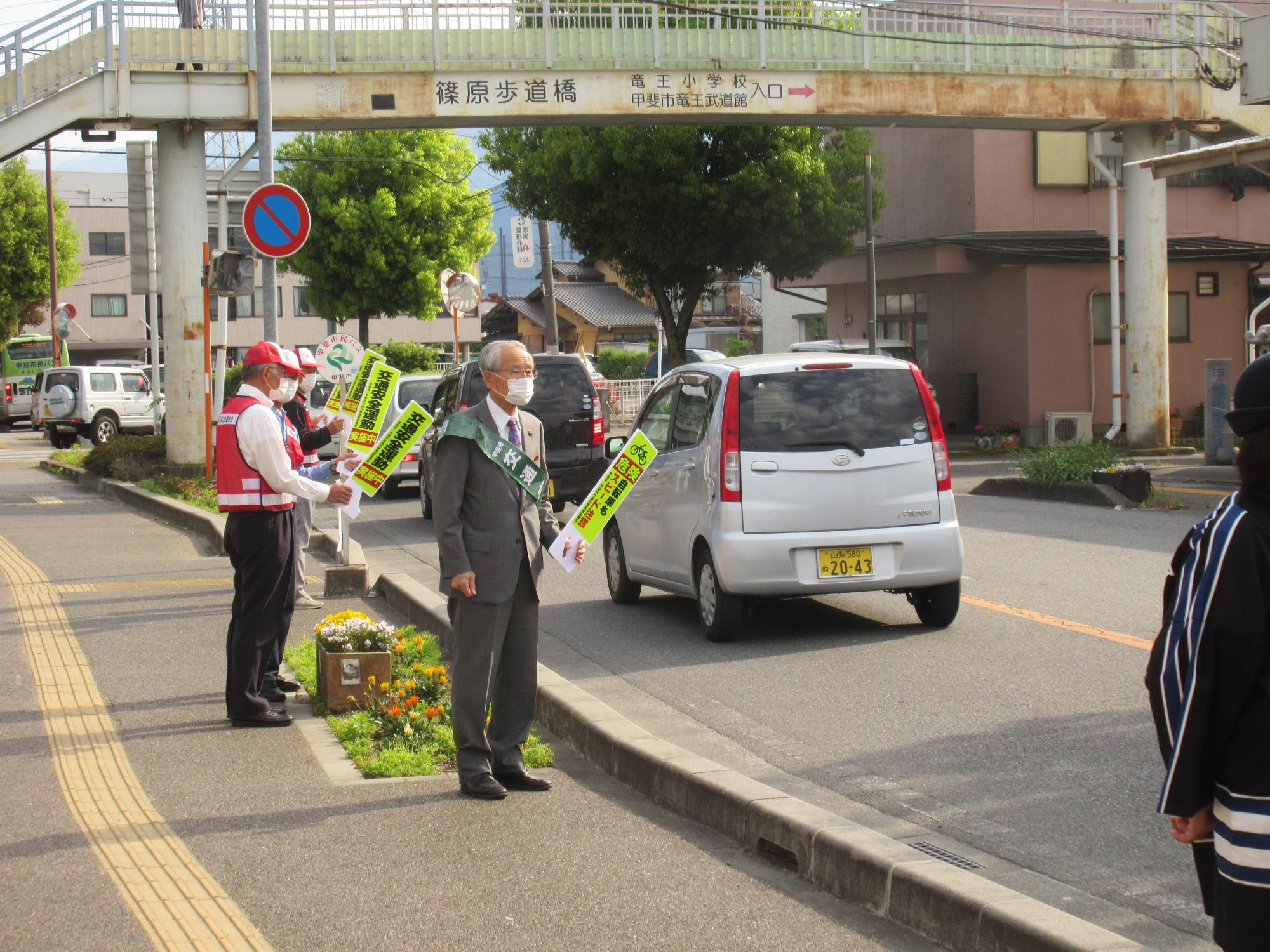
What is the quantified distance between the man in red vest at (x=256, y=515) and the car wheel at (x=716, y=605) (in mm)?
2703

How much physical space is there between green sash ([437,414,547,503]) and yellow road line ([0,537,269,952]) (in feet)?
6.04

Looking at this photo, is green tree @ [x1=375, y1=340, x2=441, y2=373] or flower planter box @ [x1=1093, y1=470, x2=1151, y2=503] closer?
flower planter box @ [x1=1093, y1=470, x2=1151, y2=503]

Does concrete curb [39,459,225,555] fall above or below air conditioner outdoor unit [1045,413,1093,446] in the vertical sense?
below

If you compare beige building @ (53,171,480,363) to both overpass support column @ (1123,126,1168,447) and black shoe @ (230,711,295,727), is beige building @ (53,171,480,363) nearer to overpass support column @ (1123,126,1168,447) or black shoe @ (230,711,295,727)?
overpass support column @ (1123,126,1168,447)

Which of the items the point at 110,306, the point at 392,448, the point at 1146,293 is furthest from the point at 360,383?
the point at 110,306

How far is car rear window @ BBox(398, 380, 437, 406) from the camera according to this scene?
20.9m

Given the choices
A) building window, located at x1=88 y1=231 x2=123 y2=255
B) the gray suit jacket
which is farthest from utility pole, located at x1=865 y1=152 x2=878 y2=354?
building window, located at x1=88 y1=231 x2=123 y2=255

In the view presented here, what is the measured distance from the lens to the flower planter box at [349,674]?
23.0 feet

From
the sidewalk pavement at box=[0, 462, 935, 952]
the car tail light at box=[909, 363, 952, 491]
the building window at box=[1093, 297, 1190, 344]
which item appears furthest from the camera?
the building window at box=[1093, 297, 1190, 344]

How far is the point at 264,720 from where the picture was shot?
6.81 m

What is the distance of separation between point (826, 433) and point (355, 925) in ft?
16.5

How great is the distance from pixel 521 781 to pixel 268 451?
213 centimetres

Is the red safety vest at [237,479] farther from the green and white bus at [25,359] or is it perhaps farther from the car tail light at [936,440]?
the green and white bus at [25,359]

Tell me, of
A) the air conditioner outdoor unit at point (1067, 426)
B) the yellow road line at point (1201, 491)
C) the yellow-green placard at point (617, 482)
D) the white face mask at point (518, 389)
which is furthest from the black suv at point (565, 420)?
the air conditioner outdoor unit at point (1067, 426)
